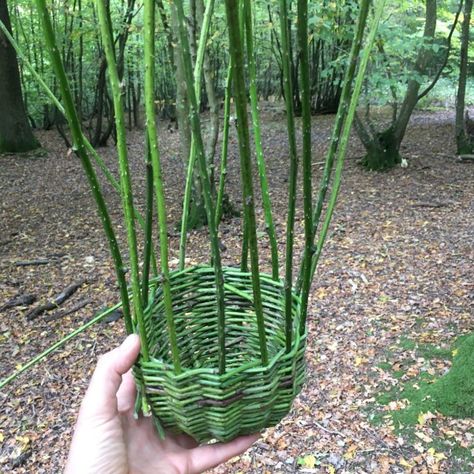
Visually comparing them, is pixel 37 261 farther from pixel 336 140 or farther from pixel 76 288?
pixel 336 140

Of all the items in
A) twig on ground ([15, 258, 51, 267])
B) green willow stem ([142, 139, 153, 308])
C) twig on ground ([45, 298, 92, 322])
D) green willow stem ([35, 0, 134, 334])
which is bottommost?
twig on ground ([45, 298, 92, 322])

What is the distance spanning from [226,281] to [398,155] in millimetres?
4763

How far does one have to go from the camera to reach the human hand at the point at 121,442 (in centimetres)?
85

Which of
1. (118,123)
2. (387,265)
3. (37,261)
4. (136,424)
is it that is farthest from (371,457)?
(37,261)

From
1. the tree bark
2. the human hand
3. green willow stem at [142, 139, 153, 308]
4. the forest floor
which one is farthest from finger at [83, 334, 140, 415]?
the tree bark

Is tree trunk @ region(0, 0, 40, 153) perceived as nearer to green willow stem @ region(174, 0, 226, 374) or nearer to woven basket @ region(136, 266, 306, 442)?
woven basket @ region(136, 266, 306, 442)

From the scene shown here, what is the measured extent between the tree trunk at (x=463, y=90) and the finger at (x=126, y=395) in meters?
5.02

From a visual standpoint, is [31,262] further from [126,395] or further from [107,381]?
[107,381]

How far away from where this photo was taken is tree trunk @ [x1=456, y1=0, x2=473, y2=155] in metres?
4.78

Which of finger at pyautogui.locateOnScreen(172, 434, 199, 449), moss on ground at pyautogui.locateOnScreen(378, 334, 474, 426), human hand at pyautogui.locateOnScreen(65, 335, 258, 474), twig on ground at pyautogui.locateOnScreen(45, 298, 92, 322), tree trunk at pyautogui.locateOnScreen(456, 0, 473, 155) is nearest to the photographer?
human hand at pyautogui.locateOnScreen(65, 335, 258, 474)

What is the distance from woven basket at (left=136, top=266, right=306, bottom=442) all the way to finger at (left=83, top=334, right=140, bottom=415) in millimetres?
48

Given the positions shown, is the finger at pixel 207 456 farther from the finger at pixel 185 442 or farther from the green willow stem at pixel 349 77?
the green willow stem at pixel 349 77

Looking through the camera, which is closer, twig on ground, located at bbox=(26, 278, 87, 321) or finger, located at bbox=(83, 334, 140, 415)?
finger, located at bbox=(83, 334, 140, 415)

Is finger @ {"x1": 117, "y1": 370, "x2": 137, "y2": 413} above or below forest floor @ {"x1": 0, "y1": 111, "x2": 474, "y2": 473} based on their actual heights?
above
